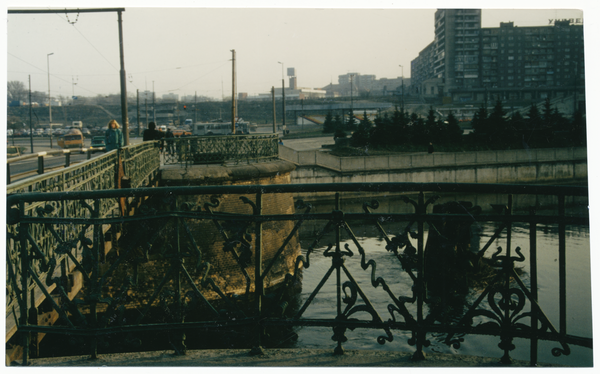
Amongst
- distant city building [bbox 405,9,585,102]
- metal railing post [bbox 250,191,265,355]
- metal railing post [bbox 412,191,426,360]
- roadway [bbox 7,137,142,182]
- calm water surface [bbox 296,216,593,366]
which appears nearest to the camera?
metal railing post [bbox 412,191,426,360]

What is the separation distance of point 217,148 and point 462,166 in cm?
2372

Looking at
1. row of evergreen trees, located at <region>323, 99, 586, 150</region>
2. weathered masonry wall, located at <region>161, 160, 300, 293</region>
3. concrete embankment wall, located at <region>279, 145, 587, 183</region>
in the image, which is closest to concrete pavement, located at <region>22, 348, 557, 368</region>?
weathered masonry wall, located at <region>161, 160, 300, 293</region>

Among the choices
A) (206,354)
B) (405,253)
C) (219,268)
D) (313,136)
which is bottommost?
(219,268)

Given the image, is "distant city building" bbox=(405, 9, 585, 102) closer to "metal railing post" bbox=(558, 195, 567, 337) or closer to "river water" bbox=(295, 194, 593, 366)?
"river water" bbox=(295, 194, 593, 366)

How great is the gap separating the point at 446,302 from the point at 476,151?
34.9 meters

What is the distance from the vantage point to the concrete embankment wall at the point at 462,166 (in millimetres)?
33875

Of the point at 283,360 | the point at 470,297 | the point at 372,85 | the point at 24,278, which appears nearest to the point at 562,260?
the point at 283,360

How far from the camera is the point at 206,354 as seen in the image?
339 centimetres

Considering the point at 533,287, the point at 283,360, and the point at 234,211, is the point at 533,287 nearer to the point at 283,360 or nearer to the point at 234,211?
the point at 283,360

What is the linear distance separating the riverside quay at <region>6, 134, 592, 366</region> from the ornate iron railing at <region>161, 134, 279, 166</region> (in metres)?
0.06

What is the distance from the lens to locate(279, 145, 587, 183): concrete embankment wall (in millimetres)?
33875

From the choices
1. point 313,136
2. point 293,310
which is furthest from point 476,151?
point 293,310

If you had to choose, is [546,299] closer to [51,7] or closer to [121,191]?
[121,191]

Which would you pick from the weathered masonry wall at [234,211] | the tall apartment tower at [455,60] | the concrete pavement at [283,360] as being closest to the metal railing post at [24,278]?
the concrete pavement at [283,360]
